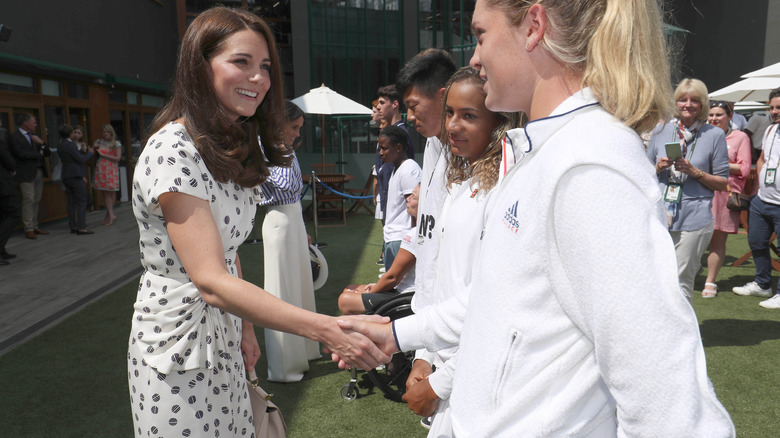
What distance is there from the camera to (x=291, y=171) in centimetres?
449

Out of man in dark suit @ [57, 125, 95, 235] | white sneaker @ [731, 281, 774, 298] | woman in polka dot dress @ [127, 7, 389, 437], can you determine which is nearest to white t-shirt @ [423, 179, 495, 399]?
woman in polka dot dress @ [127, 7, 389, 437]

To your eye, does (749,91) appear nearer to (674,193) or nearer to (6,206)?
(674,193)

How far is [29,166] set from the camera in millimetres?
9938

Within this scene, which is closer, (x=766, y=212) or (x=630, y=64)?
(x=630, y=64)

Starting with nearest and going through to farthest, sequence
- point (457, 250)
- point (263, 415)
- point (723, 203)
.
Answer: point (457, 250)
point (263, 415)
point (723, 203)

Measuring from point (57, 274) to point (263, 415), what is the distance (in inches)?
276

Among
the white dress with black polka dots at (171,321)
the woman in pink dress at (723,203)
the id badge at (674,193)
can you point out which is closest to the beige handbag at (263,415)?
the white dress with black polka dots at (171,321)

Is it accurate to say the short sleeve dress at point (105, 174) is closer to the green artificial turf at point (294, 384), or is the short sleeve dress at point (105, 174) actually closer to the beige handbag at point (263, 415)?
the green artificial turf at point (294, 384)

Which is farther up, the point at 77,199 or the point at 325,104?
the point at 325,104

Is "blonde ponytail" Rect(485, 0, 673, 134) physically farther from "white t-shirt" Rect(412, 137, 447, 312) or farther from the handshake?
"white t-shirt" Rect(412, 137, 447, 312)

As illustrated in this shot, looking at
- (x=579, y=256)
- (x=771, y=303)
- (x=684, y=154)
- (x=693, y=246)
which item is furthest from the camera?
(x=771, y=303)

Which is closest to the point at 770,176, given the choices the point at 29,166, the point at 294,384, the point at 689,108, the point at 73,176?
the point at 689,108

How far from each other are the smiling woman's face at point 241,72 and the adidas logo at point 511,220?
4.59 feet

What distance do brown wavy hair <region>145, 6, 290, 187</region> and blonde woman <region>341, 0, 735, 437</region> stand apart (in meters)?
1.12
